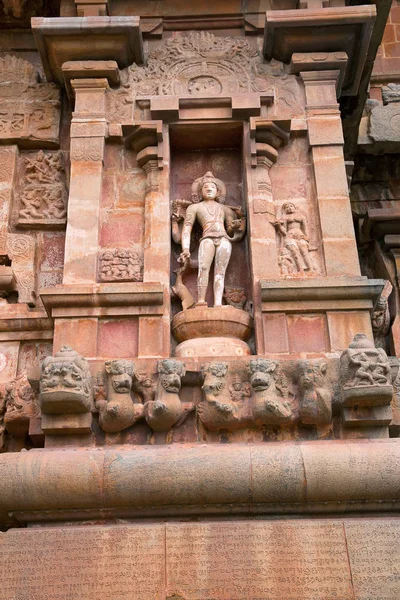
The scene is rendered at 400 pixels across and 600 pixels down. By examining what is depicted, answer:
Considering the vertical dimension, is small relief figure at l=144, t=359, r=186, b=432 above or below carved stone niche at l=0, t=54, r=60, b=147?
below

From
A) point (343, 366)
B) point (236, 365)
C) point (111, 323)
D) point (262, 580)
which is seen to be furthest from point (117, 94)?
point (262, 580)

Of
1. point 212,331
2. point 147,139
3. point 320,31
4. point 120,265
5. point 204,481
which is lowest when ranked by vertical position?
point 204,481

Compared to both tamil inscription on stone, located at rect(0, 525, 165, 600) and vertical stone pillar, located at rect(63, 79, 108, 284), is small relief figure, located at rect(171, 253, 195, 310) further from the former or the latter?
tamil inscription on stone, located at rect(0, 525, 165, 600)

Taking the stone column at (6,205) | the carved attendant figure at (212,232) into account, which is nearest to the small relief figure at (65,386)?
the carved attendant figure at (212,232)

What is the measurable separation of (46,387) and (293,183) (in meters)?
3.89

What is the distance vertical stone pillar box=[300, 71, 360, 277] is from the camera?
781 centimetres

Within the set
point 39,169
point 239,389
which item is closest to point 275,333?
point 239,389

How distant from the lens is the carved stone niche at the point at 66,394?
6.55 metres

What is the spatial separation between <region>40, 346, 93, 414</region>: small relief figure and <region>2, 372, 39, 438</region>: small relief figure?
0.63m

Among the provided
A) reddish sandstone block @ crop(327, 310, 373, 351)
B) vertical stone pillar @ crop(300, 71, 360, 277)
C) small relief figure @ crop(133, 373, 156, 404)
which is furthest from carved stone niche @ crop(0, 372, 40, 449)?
vertical stone pillar @ crop(300, 71, 360, 277)

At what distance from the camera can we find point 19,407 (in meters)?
7.30

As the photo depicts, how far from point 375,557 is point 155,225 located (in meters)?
4.22

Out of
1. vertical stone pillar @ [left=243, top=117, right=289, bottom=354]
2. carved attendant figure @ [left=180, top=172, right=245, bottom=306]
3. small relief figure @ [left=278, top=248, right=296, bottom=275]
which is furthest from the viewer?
carved attendant figure @ [left=180, top=172, right=245, bottom=306]

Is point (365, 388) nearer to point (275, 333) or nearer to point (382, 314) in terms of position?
point (275, 333)
